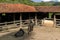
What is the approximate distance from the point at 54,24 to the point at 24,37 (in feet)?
26.6

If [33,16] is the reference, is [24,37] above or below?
below

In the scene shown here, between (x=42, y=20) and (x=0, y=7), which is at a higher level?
(x=0, y=7)

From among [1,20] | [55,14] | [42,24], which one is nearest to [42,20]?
[42,24]

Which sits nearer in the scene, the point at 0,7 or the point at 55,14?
the point at 0,7

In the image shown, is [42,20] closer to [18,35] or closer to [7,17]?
[7,17]

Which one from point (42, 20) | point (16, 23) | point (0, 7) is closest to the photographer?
point (0, 7)

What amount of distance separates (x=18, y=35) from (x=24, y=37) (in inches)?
29.3

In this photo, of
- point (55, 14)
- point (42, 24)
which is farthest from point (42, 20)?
point (55, 14)

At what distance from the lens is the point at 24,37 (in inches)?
619

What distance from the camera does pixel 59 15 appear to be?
972 inches

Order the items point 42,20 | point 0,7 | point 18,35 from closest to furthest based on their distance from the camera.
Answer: point 18,35 < point 0,7 < point 42,20

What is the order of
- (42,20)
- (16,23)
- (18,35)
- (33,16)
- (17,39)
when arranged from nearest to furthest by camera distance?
1. (17,39)
2. (18,35)
3. (16,23)
4. (42,20)
5. (33,16)

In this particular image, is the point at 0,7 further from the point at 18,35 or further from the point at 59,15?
the point at 59,15

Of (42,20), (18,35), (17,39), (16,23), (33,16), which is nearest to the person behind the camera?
(17,39)
